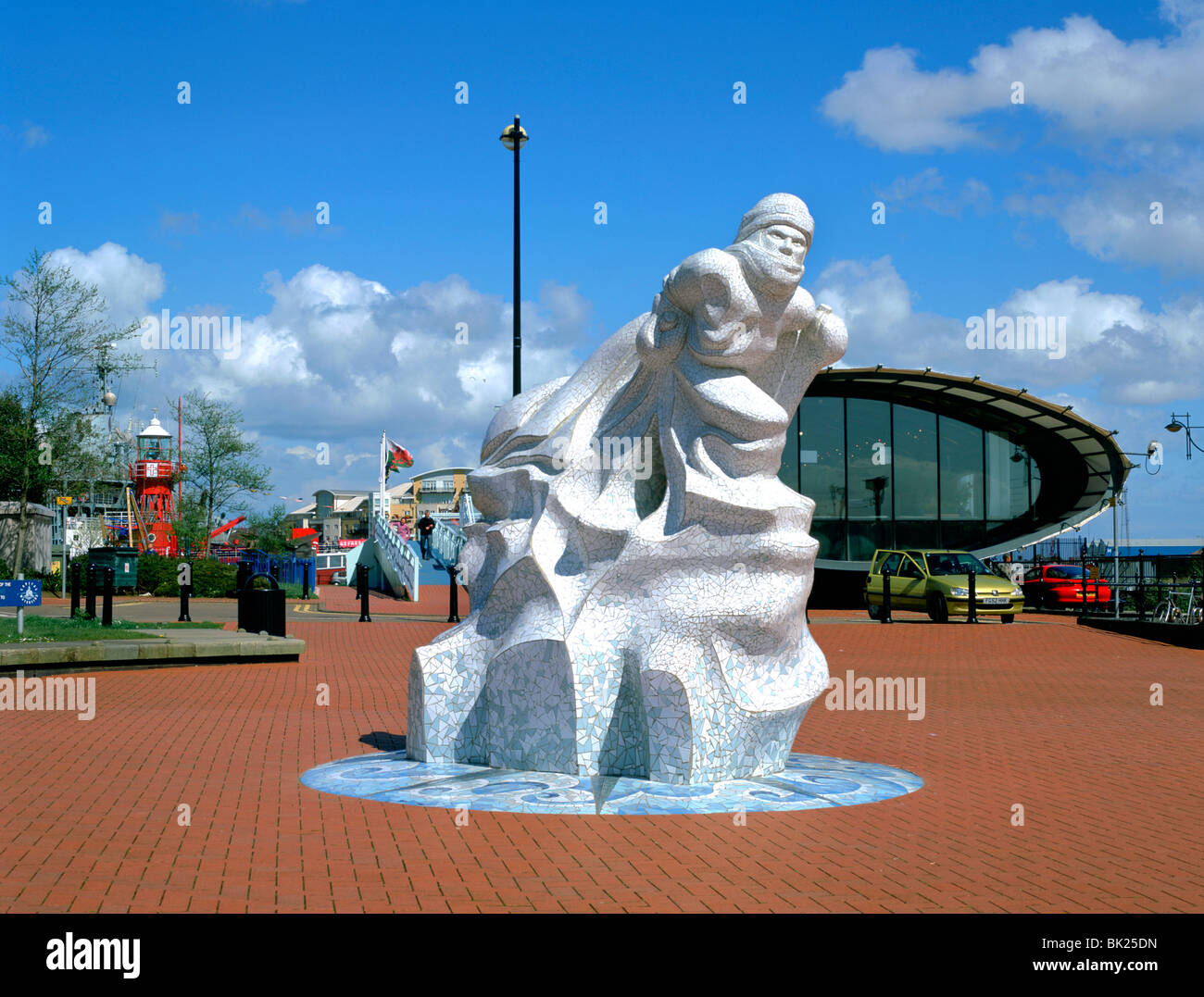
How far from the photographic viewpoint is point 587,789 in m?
7.65

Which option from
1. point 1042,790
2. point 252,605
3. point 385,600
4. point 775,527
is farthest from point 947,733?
point 385,600

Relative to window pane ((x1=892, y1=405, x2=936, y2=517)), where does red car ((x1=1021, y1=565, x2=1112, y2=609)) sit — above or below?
below

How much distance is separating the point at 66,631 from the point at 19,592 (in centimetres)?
142

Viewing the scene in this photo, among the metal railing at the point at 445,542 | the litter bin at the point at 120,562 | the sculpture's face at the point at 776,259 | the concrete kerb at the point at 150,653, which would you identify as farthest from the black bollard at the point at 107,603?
the metal railing at the point at 445,542

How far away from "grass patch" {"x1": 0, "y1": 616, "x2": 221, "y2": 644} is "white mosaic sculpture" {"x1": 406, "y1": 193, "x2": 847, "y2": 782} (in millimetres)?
8121

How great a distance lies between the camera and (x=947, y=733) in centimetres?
1060

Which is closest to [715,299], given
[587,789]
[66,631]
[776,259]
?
[776,259]

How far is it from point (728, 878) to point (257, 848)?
244 cm

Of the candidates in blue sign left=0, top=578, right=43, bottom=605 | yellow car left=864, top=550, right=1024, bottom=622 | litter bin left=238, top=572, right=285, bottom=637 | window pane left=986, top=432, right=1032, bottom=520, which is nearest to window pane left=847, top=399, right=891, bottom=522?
window pane left=986, top=432, right=1032, bottom=520

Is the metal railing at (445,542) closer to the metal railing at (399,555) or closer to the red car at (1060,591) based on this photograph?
the metal railing at (399,555)

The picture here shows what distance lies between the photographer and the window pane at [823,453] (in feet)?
113

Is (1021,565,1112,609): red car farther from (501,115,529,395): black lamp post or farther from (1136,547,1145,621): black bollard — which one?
(501,115,529,395): black lamp post

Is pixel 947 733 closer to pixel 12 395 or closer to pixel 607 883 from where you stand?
pixel 607 883

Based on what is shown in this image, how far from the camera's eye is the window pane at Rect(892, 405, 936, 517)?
3488 centimetres
